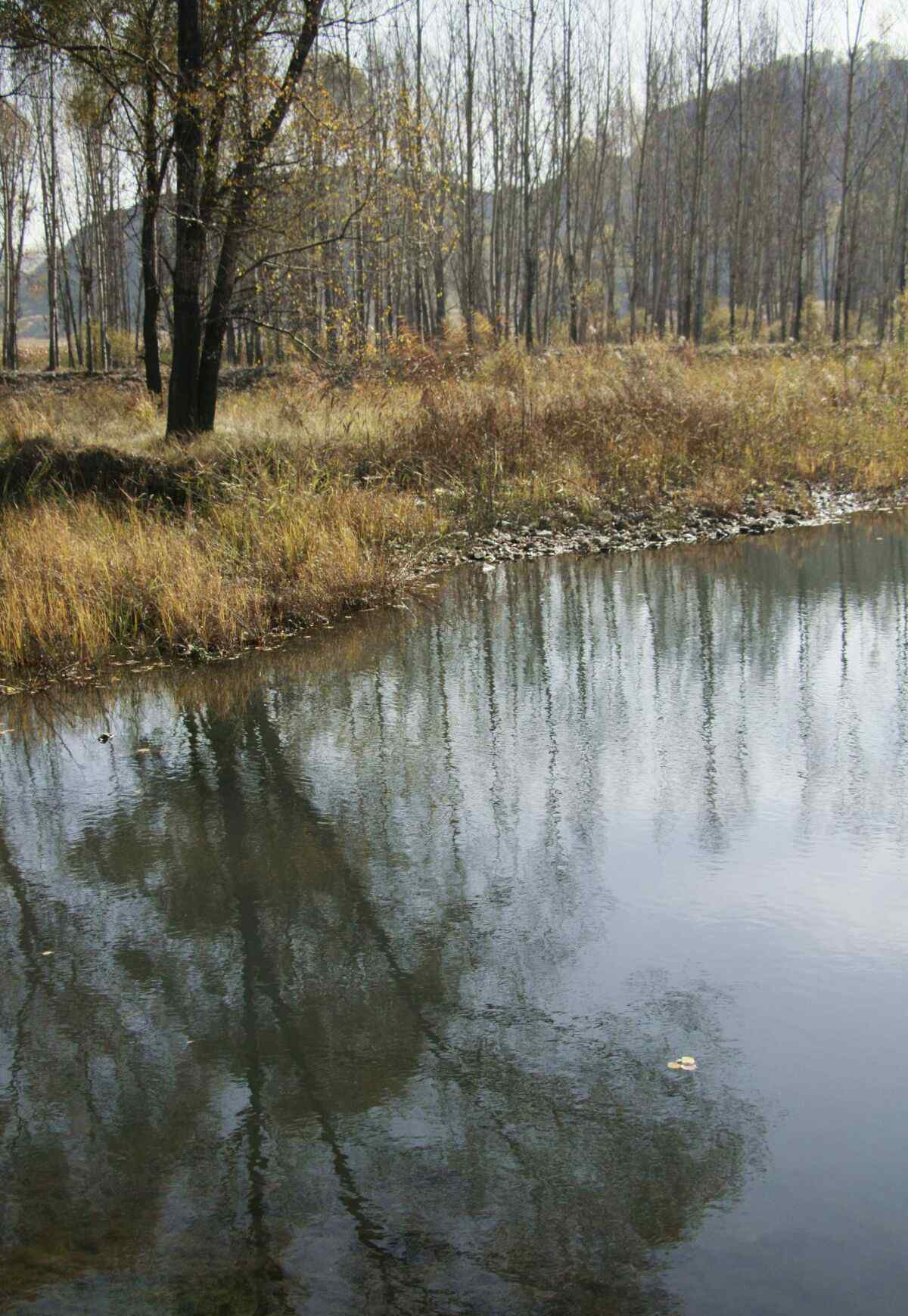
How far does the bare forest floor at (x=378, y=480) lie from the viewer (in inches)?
380

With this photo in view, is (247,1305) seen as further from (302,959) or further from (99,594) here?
(99,594)

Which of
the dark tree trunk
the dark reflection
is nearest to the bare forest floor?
the dark tree trunk

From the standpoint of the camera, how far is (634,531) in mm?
14695

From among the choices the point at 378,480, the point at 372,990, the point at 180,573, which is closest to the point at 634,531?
the point at 378,480

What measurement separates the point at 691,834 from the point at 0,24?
1253cm

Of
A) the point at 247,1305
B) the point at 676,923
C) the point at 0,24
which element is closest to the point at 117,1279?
the point at 247,1305

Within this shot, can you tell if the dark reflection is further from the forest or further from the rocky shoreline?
the rocky shoreline

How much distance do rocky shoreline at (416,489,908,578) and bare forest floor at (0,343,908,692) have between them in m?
0.04

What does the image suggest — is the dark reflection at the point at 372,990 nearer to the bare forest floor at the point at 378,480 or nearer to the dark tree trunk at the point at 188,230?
the bare forest floor at the point at 378,480

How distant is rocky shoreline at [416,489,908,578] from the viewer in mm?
13797

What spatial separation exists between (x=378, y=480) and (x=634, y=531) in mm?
3204

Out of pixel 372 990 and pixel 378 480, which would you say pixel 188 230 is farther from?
pixel 372 990

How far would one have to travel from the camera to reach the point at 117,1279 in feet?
9.22

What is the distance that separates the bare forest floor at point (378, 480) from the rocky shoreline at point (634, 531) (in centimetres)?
4
